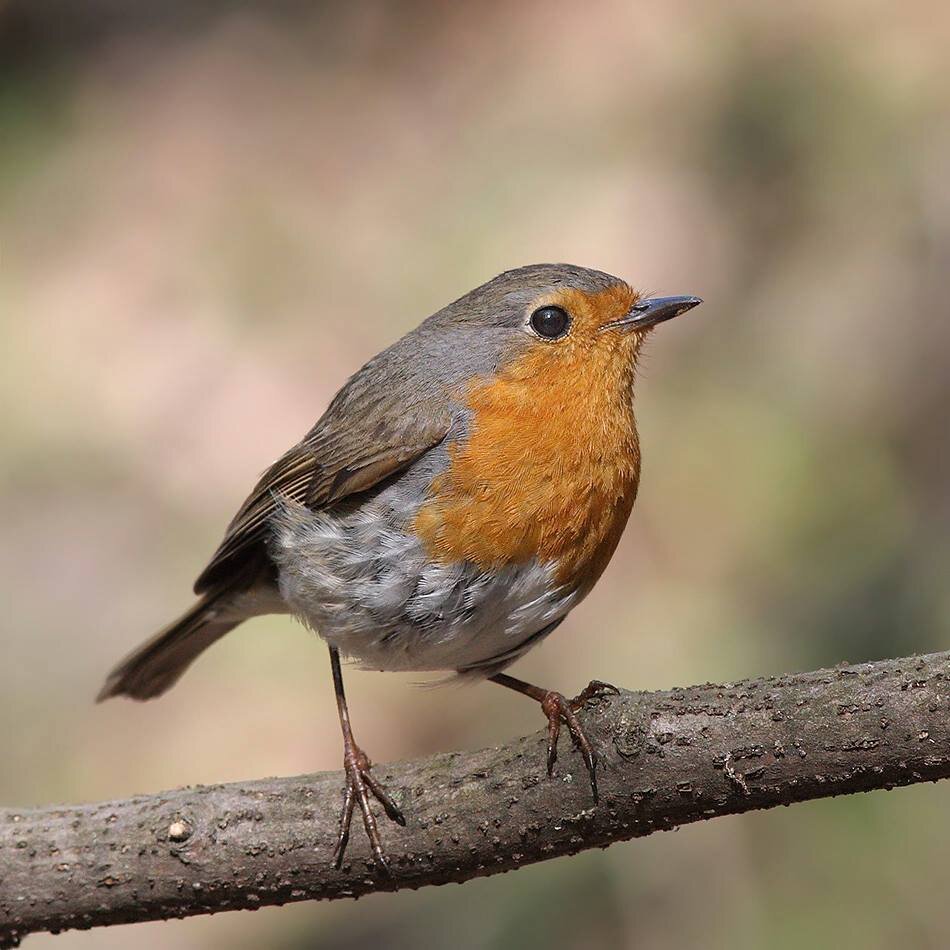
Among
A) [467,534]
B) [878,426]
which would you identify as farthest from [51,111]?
[467,534]

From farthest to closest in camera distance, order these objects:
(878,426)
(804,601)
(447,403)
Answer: (878,426), (804,601), (447,403)

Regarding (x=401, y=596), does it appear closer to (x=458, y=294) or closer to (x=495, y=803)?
(x=495, y=803)

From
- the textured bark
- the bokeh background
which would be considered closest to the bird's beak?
the textured bark

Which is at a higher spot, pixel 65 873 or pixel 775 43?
pixel 775 43

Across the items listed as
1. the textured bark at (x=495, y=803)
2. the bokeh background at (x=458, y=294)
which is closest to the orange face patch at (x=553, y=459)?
the textured bark at (x=495, y=803)

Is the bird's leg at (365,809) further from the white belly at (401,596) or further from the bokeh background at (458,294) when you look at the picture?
the bokeh background at (458,294)

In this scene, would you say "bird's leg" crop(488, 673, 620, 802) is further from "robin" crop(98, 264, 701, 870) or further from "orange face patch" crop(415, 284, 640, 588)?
"orange face patch" crop(415, 284, 640, 588)

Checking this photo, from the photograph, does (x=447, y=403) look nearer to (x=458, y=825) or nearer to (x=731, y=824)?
(x=458, y=825)
